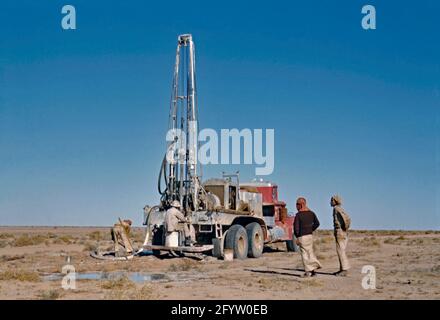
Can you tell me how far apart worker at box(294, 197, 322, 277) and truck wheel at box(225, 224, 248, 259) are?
573 cm

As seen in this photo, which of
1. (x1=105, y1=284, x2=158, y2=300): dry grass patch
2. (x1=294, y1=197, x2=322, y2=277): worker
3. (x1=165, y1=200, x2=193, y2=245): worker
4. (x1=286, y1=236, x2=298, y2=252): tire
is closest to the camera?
(x1=105, y1=284, x2=158, y2=300): dry grass patch

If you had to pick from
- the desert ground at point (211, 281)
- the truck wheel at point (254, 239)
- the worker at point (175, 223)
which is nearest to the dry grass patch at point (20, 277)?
the desert ground at point (211, 281)

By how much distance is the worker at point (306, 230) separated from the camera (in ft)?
45.5

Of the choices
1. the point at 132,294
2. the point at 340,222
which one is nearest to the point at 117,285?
the point at 132,294

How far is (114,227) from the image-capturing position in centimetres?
1922

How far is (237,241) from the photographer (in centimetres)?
1986

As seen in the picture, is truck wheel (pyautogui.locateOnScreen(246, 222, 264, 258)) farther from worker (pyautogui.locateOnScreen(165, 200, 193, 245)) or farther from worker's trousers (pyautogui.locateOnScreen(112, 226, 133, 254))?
worker's trousers (pyautogui.locateOnScreen(112, 226, 133, 254))

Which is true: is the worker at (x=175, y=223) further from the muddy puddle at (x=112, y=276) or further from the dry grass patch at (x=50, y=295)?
the dry grass patch at (x=50, y=295)

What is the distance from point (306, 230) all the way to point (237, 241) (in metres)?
6.27

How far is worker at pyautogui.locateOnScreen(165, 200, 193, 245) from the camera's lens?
18891 mm

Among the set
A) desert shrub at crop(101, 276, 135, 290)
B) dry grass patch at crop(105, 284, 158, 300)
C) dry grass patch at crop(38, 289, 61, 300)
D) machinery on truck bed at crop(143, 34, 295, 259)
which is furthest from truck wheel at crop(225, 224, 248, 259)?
dry grass patch at crop(38, 289, 61, 300)
